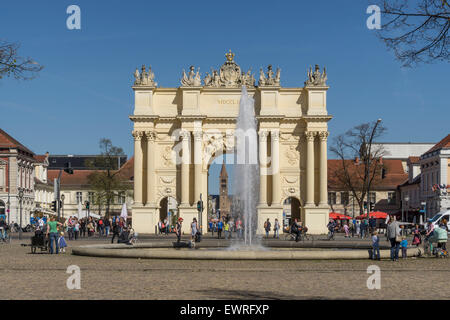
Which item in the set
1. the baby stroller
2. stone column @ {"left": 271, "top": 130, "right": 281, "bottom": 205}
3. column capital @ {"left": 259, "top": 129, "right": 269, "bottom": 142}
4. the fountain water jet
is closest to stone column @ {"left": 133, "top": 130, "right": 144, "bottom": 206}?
column capital @ {"left": 259, "top": 129, "right": 269, "bottom": 142}

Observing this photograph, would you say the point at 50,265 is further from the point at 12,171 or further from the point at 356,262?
the point at 12,171

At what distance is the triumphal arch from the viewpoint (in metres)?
62.7

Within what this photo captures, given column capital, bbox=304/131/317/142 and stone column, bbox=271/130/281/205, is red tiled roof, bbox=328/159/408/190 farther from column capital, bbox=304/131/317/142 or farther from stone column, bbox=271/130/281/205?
stone column, bbox=271/130/281/205

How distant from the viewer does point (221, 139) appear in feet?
209

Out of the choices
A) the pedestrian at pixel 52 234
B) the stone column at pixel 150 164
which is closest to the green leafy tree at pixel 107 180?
the stone column at pixel 150 164

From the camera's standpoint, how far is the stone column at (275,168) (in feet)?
205

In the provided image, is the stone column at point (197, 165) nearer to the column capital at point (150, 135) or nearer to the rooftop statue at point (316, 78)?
the column capital at point (150, 135)

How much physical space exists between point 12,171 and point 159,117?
31.5 meters

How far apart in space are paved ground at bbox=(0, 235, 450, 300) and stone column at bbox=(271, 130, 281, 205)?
3819 cm

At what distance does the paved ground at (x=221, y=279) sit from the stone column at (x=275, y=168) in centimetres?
3819

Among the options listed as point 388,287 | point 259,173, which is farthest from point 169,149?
point 388,287

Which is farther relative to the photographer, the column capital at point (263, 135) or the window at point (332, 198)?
the window at point (332, 198)

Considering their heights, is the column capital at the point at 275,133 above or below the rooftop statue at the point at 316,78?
below

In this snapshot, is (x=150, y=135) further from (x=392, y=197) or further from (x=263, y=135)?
(x=392, y=197)
